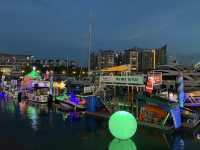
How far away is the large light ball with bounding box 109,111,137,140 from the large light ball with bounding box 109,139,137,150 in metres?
0.66

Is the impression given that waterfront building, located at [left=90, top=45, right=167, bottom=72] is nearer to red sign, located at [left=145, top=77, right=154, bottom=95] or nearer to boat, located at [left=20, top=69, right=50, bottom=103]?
boat, located at [left=20, top=69, right=50, bottom=103]

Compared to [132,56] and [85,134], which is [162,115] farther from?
[132,56]

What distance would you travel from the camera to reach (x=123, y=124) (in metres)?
35.0

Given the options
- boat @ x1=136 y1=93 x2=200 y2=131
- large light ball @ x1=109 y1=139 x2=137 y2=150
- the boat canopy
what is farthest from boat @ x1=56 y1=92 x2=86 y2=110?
large light ball @ x1=109 y1=139 x2=137 y2=150

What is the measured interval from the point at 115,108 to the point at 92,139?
15.1 m

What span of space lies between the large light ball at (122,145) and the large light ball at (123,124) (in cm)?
66

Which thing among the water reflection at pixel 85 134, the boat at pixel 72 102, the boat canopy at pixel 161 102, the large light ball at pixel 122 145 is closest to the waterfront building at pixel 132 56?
the boat at pixel 72 102

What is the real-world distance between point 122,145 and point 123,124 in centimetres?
204

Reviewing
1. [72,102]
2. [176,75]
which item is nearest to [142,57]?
[176,75]

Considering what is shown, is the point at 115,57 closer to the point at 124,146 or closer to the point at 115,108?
the point at 115,108

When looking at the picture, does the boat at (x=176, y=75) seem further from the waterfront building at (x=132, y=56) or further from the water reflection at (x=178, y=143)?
the waterfront building at (x=132, y=56)

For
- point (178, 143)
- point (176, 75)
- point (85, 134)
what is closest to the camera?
point (178, 143)

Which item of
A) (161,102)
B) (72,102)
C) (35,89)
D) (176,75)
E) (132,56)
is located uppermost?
(132,56)

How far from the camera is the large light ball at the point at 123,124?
3503cm
